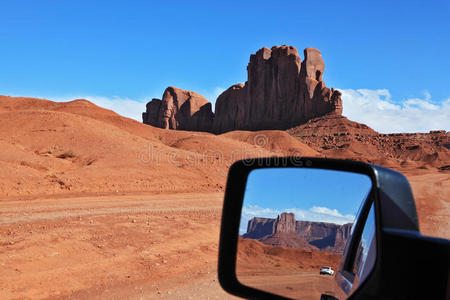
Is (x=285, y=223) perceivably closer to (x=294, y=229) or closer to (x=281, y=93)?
(x=294, y=229)

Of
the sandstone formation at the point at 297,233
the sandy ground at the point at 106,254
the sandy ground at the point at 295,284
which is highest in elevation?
the sandstone formation at the point at 297,233

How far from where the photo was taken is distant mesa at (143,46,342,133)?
368ft

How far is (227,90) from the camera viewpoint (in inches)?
5787

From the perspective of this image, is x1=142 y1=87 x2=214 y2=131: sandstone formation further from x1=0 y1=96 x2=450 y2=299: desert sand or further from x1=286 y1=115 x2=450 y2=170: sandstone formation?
x1=0 y1=96 x2=450 y2=299: desert sand

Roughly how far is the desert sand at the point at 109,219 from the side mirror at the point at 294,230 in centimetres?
416

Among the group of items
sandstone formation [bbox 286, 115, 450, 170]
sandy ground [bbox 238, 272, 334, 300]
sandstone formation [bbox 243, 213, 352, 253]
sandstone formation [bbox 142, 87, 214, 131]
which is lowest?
sandy ground [bbox 238, 272, 334, 300]

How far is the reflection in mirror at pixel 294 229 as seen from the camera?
2.35m

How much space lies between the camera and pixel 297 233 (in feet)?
8.54

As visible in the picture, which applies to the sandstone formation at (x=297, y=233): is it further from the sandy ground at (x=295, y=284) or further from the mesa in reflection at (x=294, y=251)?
the sandy ground at (x=295, y=284)

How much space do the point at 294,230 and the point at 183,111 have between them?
15390 cm

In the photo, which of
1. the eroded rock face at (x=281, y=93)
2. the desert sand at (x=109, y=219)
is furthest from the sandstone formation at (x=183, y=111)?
the desert sand at (x=109, y=219)

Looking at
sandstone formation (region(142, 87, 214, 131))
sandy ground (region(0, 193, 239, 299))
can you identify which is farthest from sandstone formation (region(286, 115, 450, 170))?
sandy ground (region(0, 193, 239, 299))

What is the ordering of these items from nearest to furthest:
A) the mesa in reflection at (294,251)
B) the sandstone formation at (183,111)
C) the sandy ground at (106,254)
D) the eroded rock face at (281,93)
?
1. the mesa in reflection at (294,251)
2. the sandy ground at (106,254)
3. the eroded rock face at (281,93)
4. the sandstone formation at (183,111)

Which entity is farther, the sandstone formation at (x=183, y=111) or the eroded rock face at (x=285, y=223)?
the sandstone formation at (x=183, y=111)
